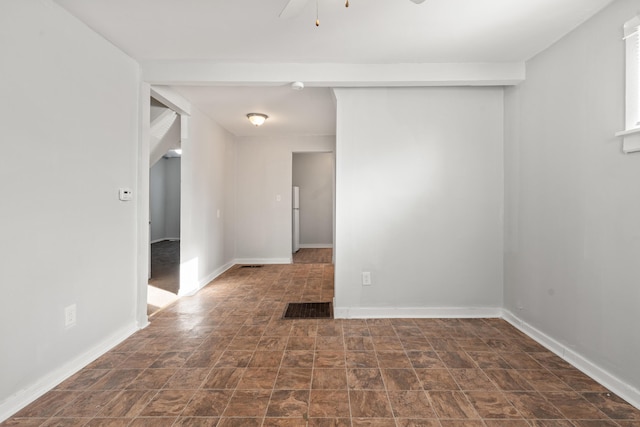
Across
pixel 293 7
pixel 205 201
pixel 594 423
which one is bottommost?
pixel 594 423

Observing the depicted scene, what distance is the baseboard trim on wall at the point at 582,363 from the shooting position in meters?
1.78

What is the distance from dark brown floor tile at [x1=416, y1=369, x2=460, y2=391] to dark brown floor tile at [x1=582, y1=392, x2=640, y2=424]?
722mm

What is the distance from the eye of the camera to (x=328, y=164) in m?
8.05

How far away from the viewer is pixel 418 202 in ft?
10.1

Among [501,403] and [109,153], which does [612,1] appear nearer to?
[501,403]

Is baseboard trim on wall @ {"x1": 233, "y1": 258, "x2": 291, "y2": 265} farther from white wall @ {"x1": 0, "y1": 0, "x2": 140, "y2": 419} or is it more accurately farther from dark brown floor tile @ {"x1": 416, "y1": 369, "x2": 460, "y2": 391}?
dark brown floor tile @ {"x1": 416, "y1": 369, "x2": 460, "y2": 391}

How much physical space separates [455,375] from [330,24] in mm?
2486

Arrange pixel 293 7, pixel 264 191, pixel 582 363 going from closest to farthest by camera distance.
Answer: pixel 293 7, pixel 582 363, pixel 264 191

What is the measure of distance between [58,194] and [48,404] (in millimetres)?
1207

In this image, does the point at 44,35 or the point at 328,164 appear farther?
the point at 328,164

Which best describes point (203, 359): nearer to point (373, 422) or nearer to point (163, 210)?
point (373, 422)

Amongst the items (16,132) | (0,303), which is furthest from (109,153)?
(0,303)

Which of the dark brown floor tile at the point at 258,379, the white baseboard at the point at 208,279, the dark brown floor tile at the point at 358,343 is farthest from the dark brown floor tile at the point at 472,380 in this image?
the white baseboard at the point at 208,279

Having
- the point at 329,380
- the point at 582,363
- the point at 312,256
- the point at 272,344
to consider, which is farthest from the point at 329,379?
the point at 312,256
